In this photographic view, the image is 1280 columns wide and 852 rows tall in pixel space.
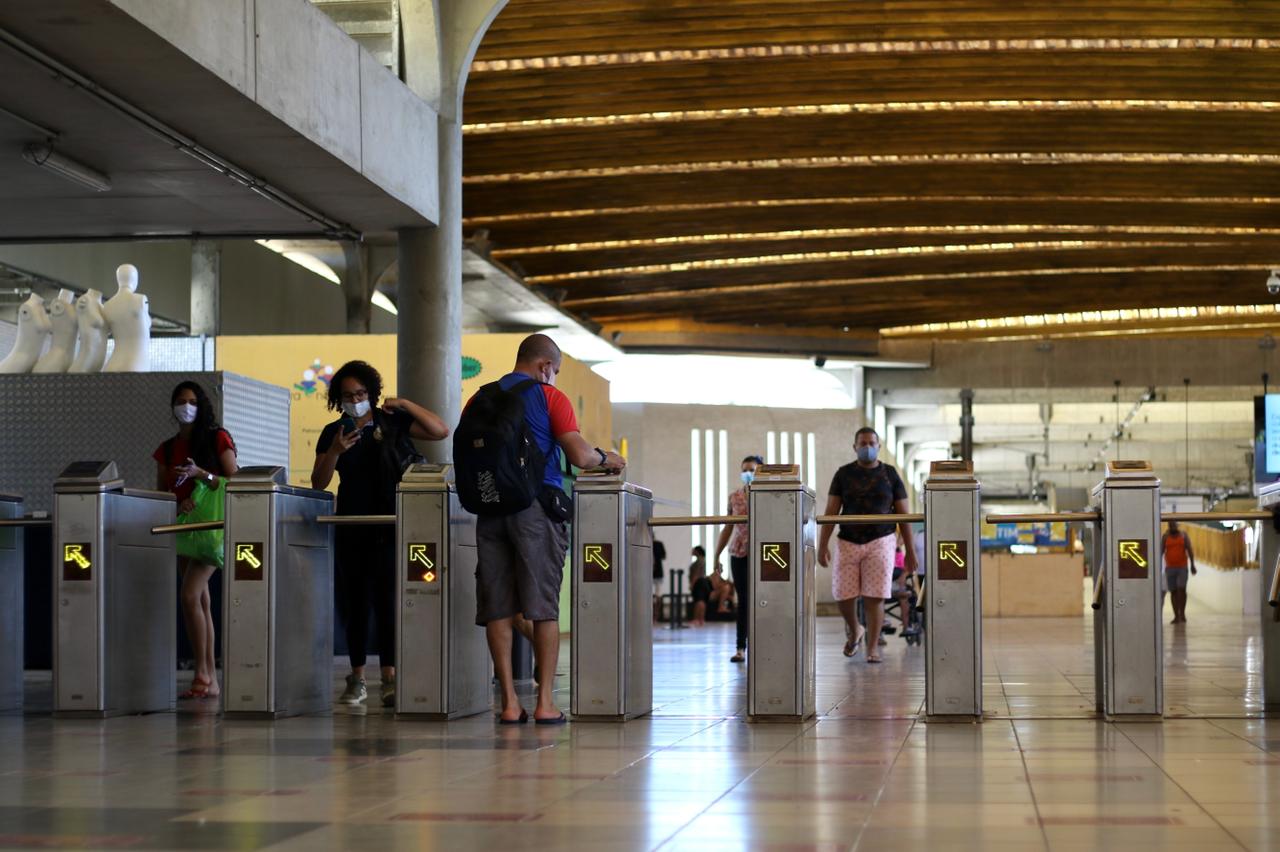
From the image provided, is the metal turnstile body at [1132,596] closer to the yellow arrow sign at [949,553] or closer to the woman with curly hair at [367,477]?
the yellow arrow sign at [949,553]

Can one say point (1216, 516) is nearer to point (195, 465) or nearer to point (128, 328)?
point (195, 465)

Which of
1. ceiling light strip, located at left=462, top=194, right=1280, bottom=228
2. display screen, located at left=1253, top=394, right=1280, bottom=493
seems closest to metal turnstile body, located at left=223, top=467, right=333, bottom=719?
ceiling light strip, located at left=462, top=194, right=1280, bottom=228

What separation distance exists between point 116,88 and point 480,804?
4.81 meters

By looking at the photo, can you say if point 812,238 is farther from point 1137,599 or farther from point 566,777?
point 566,777

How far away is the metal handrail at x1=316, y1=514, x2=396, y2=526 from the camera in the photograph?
7.44 m

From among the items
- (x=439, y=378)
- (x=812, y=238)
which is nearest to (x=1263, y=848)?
(x=439, y=378)

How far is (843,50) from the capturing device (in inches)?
564

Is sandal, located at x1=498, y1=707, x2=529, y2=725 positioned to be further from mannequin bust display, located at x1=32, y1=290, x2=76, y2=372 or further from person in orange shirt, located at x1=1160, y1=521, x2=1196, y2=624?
person in orange shirt, located at x1=1160, y1=521, x2=1196, y2=624

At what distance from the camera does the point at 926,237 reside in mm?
22141

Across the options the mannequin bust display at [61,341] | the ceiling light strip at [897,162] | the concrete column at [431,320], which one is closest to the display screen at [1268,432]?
the ceiling light strip at [897,162]

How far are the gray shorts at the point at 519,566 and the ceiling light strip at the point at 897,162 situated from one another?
37.1 feet

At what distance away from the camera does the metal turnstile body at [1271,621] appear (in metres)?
7.36

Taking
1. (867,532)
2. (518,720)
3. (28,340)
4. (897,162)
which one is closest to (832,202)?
(897,162)

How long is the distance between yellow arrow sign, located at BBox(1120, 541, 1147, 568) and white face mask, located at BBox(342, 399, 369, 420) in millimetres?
3422
